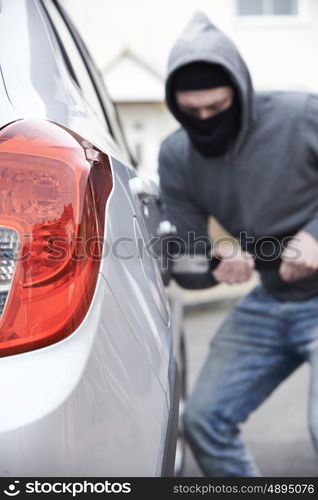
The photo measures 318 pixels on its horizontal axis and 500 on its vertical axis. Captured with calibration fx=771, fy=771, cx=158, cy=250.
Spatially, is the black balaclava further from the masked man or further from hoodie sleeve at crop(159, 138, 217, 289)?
hoodie sleeve at crop(159, 138, 217, 289)

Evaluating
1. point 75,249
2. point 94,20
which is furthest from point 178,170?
point 94,20

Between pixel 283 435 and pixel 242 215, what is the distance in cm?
177

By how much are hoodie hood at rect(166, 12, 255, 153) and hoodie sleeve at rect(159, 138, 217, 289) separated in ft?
0.85

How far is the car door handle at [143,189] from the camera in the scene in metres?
1.77

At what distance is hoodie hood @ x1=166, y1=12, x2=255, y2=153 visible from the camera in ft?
8.75

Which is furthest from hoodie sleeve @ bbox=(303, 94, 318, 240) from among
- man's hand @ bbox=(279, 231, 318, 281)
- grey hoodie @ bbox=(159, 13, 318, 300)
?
man's hand @ bbox=(279, 231, 318, 281)

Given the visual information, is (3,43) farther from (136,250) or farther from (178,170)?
(178,170)

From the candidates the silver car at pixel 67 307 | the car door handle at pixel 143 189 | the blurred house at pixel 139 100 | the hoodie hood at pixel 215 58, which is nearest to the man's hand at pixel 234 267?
the hoodie hood at pixel 215 58

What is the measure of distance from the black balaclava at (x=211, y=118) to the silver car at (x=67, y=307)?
1.16 m

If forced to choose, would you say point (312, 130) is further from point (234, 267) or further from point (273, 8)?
point (273, 8)

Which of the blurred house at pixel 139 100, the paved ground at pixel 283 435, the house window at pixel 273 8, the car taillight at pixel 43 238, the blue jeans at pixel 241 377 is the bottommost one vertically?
the blurred house at pixel 139 100

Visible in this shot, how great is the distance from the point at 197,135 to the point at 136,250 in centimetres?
122

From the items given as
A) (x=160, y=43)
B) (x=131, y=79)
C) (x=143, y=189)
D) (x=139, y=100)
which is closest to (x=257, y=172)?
(x=143, y=189)

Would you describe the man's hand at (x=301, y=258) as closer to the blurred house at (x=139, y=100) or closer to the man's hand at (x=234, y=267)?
the man's hand at (x=234, y=267)
